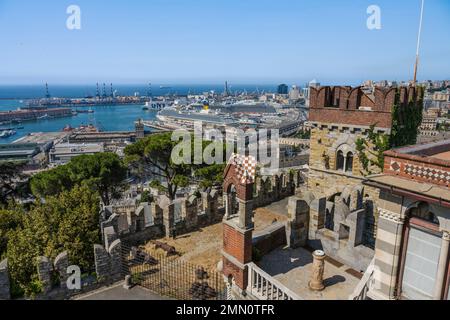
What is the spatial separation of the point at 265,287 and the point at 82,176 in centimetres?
1947

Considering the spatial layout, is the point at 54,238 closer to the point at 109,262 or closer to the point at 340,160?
the point at 109,262

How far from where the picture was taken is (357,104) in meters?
16.8

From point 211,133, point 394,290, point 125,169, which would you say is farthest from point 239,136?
point 394,290

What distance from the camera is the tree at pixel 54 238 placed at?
39.1ft

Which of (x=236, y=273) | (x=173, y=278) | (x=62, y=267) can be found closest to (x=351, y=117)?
(x=236, y=273)

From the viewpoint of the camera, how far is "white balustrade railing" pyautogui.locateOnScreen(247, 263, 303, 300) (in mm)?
8945

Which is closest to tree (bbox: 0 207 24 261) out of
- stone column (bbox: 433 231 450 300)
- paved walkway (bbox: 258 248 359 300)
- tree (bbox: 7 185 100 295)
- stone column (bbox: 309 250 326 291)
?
tree (bbox: 7 185 100 295)

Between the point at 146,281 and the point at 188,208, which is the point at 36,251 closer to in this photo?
the point at 146,281

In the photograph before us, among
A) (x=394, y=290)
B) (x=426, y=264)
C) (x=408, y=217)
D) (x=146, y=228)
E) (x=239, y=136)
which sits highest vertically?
(x=408, y=217)

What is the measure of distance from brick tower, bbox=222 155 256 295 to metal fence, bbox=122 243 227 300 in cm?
78

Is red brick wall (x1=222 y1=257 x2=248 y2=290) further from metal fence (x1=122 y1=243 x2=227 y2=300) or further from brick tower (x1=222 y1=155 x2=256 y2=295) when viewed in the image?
metal fence (x1=122 y1=243 x2=227 y2=300)

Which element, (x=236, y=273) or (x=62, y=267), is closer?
(x=236, y=273)

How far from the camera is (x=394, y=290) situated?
8.42m
